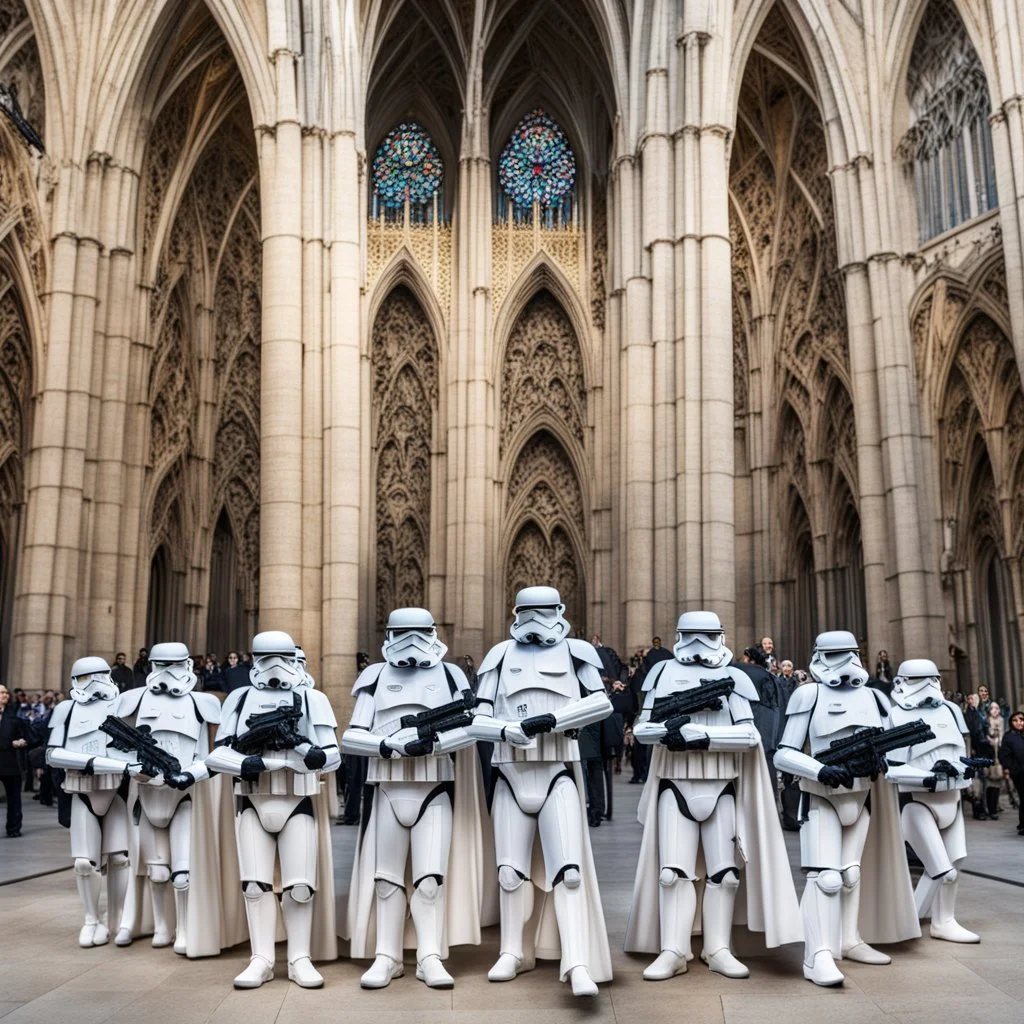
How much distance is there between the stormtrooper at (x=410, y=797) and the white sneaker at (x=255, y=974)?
1.55 feet

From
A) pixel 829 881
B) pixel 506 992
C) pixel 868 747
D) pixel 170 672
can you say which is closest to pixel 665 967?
pixel 506 992

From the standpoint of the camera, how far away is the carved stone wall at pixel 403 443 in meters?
30.0

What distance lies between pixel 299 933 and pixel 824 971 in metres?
2.53

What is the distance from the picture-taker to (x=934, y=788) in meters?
6.22

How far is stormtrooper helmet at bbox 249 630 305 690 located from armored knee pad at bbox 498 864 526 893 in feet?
4.71

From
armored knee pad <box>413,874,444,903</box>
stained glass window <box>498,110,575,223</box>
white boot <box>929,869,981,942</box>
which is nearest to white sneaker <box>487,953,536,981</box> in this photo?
armored knee pad <box>413,874,444,903</box>

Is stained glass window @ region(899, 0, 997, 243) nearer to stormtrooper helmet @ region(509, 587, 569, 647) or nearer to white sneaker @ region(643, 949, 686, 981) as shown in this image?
stormtrooper helmet @ region(509, 587, 569, 647)

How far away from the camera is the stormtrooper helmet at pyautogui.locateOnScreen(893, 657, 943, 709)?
22.0 ft

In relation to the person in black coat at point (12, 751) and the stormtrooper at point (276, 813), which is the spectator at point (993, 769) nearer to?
the stormtrooper at point (276, 813)

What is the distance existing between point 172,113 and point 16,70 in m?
4.22

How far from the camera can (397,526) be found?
1183 inches

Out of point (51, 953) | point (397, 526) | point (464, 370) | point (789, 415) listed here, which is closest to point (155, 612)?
point (397, 526)

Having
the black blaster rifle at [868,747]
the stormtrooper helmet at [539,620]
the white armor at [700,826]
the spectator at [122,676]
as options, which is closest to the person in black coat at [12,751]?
the spectator at [122,676]

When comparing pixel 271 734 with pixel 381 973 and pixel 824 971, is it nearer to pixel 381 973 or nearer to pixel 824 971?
pixel 381 973
